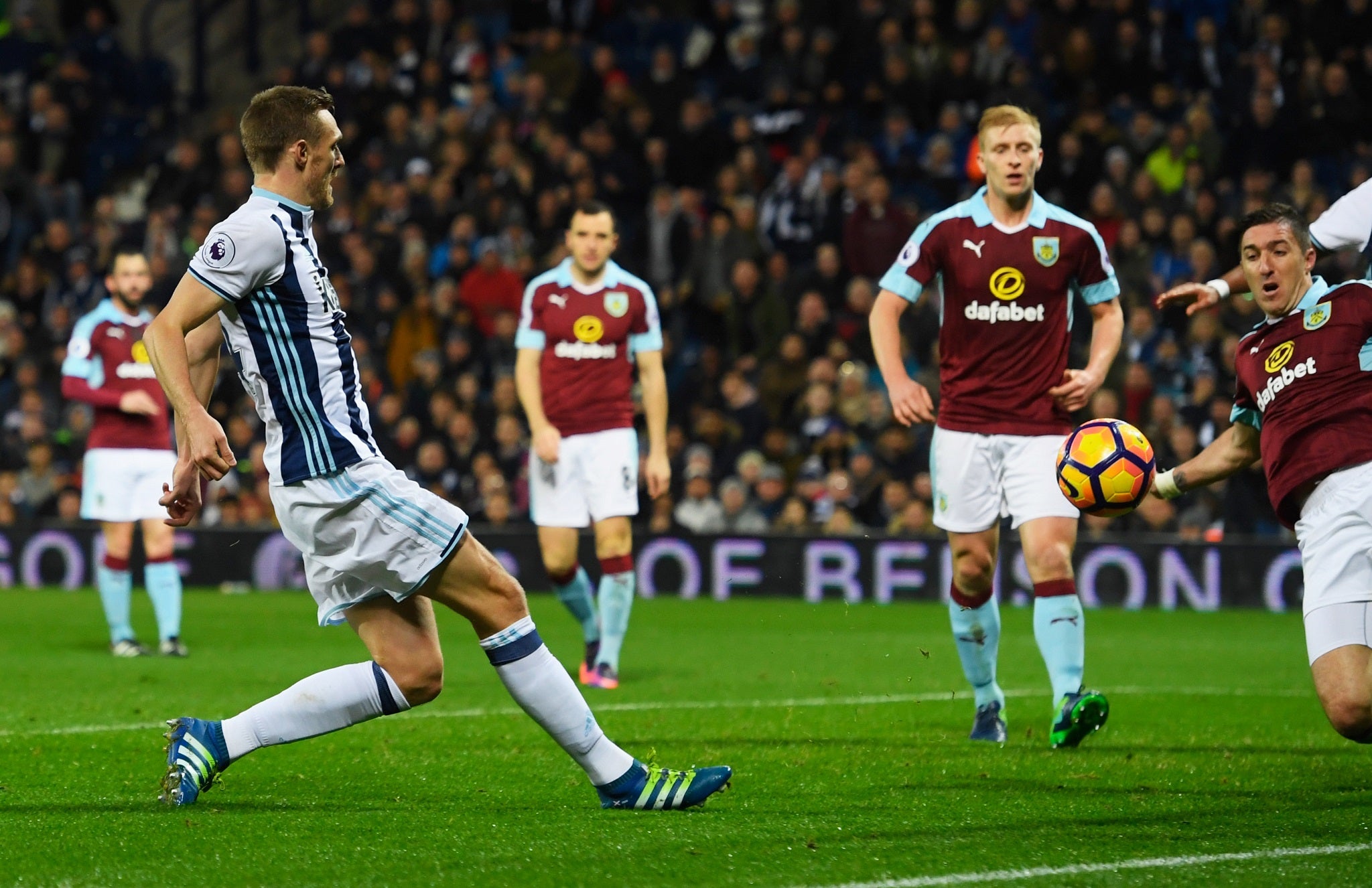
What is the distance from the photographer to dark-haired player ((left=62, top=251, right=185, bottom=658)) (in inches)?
431

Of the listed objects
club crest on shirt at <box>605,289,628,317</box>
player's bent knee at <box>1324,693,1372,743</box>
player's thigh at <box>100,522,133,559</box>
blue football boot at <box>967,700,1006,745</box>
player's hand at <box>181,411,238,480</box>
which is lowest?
blue football boot at <box>967,700,1006,745</box>

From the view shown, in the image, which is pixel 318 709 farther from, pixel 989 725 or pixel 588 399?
pixel 588 399

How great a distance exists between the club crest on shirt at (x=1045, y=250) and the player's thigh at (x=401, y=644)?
10.7ft

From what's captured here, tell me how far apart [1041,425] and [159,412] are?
581 centimetres

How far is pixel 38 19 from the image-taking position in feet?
74.7

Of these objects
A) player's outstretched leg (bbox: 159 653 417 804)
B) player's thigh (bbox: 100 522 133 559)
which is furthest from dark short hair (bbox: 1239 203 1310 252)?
player's thigh (bbox: 100 522 133 559)

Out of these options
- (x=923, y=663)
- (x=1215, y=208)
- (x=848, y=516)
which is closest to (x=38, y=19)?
(x=848, y=516)

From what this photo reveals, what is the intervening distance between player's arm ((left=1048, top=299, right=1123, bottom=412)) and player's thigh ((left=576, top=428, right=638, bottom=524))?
2890 millimetres

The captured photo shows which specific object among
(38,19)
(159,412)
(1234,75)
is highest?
(38,19)

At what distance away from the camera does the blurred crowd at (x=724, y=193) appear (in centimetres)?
1588

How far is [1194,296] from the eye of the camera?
645 centimetres

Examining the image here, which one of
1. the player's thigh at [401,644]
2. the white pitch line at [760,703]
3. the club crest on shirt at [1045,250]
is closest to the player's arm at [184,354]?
the player's thigh at [401,644]

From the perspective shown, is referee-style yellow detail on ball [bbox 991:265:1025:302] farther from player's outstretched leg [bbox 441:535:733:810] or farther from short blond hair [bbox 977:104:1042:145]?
player's outstretched leg [bbox 441:535:733:810]

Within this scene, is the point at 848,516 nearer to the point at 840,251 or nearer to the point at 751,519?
the point at 751,519
